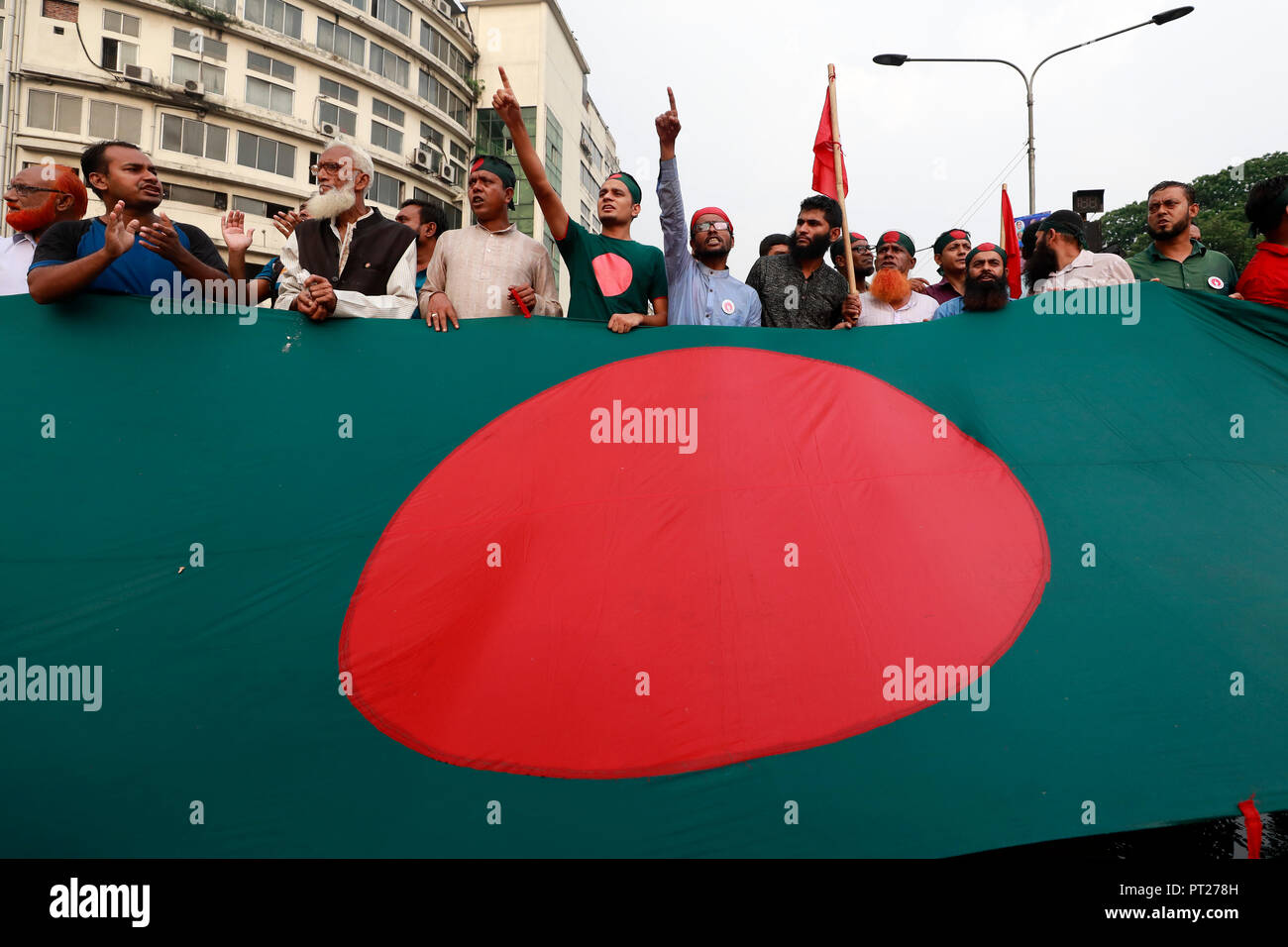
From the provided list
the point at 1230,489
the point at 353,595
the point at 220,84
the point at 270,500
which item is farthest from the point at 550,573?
the point at 220,84

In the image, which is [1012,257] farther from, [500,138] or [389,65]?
[500,138]

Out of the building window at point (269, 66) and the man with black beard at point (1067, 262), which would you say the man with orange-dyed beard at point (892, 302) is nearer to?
the man with black beard at point (1067, 262)

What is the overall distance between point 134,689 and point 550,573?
1372 mm

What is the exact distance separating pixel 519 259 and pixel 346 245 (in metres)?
0.80

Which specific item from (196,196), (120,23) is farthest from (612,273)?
(120,23)

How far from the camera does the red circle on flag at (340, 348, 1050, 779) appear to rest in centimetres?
241

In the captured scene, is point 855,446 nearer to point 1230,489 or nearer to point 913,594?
point 913,594

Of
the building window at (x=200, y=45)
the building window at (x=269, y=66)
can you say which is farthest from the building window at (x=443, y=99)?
the building window at (x=200, y=45)

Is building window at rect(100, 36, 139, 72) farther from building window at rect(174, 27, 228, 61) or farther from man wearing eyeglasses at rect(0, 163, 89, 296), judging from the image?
man wearing eyeglasses at rect(0, 163, 89, 296)

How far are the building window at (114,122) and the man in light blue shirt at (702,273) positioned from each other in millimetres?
27866

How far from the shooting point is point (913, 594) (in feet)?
8.59

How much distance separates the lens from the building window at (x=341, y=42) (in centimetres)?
2911

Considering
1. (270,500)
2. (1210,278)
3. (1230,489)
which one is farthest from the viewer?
(1210,278)

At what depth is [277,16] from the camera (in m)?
27.6
